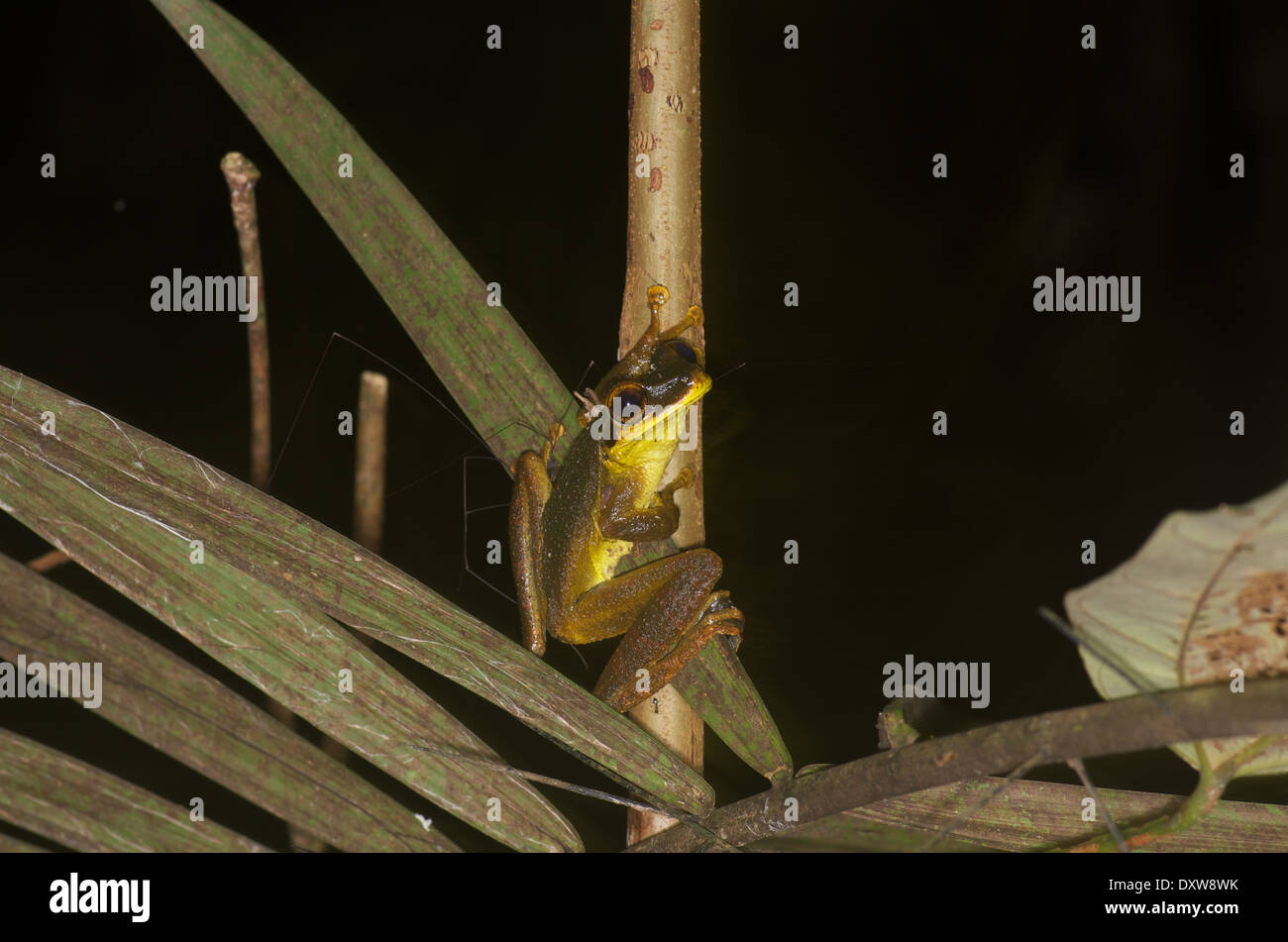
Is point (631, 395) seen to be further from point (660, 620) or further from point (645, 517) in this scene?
point (660, 620)

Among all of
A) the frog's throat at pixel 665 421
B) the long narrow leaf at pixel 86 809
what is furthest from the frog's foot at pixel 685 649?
the long narrow leaf at pixel 86 809

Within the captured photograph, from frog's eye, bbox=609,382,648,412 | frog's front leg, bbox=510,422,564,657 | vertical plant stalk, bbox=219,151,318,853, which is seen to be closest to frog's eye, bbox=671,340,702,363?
frog's eye, bbox=609,382,648,412

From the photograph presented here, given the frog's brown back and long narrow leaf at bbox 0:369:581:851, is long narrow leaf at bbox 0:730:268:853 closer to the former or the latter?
long narrow leaf at bbox 0:369:581:851

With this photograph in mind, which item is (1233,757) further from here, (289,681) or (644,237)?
(644,237)

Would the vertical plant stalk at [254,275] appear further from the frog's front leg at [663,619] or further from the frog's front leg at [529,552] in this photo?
the frog's front leg at [663,619]

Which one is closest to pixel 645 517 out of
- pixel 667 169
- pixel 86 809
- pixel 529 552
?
pixel 529 552

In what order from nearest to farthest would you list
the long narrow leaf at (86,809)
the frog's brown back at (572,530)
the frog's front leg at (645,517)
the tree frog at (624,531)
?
the long narrow leaf at (86,809)
the tree frog at (624,531)
the frog's front leg at (645,517)
the frog's brown back at (572,530)

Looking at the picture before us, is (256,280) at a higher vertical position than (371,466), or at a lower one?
higher
